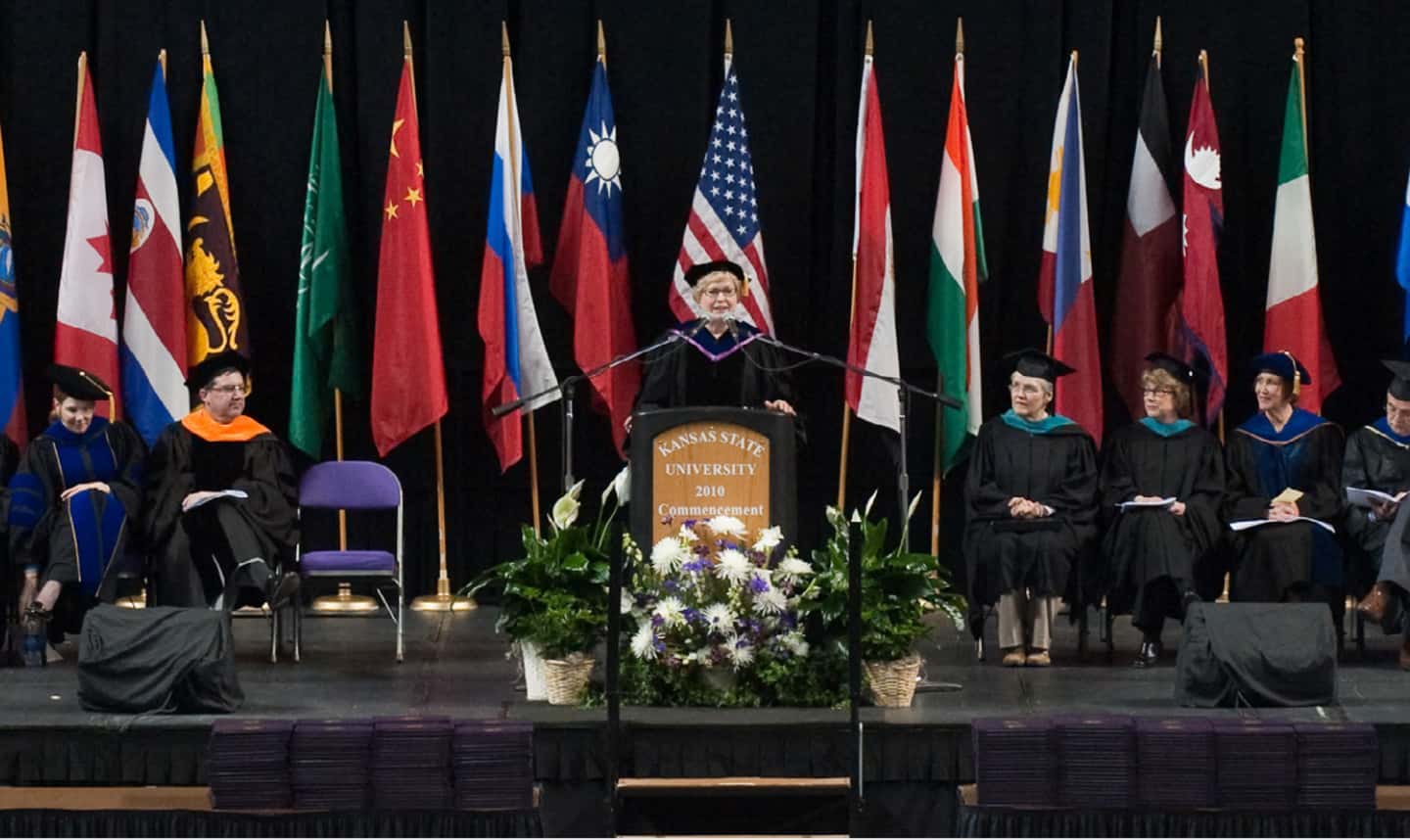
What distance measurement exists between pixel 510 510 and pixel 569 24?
7.28 feet

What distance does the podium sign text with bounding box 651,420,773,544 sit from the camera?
8281 mm

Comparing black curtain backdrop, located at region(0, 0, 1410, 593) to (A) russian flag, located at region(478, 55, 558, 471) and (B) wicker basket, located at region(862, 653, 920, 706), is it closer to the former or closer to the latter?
(A) russian flag, located at region(478, 55, 558, 471)

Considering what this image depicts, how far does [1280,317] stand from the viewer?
10375 millimetres

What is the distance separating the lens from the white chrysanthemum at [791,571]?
7957 mm

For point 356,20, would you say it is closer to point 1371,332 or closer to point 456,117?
point 456,117

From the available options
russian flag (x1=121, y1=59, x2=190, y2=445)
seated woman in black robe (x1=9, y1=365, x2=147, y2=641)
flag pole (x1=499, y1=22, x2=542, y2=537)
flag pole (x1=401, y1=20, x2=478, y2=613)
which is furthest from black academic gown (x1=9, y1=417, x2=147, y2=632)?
flag pole (x1=499, y1=22, x2=542, y2=537)

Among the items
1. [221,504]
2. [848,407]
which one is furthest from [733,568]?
[848,407]

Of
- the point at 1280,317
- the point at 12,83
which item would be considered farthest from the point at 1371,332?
the point at 12,83

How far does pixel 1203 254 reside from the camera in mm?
10203

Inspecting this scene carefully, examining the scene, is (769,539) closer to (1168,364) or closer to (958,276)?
(1168,364)

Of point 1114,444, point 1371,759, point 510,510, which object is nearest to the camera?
point 1371,759

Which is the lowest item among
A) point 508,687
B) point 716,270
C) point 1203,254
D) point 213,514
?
point 508,687

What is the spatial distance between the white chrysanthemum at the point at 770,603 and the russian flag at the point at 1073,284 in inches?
111

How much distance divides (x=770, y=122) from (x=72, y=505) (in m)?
3.64
